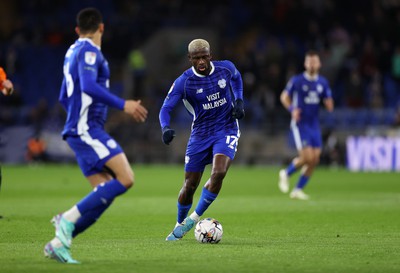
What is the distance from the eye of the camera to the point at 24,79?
3438cm

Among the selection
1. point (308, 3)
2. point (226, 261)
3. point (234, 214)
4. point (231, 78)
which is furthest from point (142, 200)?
point (308, 3)

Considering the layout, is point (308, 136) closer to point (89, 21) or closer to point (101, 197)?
point (89, 21)

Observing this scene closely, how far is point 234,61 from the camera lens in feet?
104

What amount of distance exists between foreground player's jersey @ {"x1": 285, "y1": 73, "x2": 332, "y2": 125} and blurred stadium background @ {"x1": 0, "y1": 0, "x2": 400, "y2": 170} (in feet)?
30.3

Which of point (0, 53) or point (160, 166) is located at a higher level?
point (0, 53)

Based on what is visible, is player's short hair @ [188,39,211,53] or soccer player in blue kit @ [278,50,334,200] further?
soccer player in blue kit @ [278,50,334,200]

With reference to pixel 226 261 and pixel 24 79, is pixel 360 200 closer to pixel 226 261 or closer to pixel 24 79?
pixel 226 261

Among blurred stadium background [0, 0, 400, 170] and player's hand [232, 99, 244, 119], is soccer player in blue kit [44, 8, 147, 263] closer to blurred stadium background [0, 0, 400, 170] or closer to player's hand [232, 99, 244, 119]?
player's hand [232, 99, 244, 119]

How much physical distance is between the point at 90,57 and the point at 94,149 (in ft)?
2.84

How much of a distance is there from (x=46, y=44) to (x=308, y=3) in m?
10.2

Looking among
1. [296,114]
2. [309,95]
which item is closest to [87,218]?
[296,114]

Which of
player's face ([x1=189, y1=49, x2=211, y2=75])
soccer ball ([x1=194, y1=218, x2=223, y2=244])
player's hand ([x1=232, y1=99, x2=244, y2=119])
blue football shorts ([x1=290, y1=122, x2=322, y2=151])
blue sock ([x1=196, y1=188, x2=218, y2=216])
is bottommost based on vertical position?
blue football shorts ([x1=290, y1=122, x2=322, y2=151])

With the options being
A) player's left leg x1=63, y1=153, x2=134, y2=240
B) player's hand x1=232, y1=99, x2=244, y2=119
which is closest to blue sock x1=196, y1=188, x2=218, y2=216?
player's hand x1=232, y1=99, x2=244, y2=119

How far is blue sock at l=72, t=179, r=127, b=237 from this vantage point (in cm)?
827
